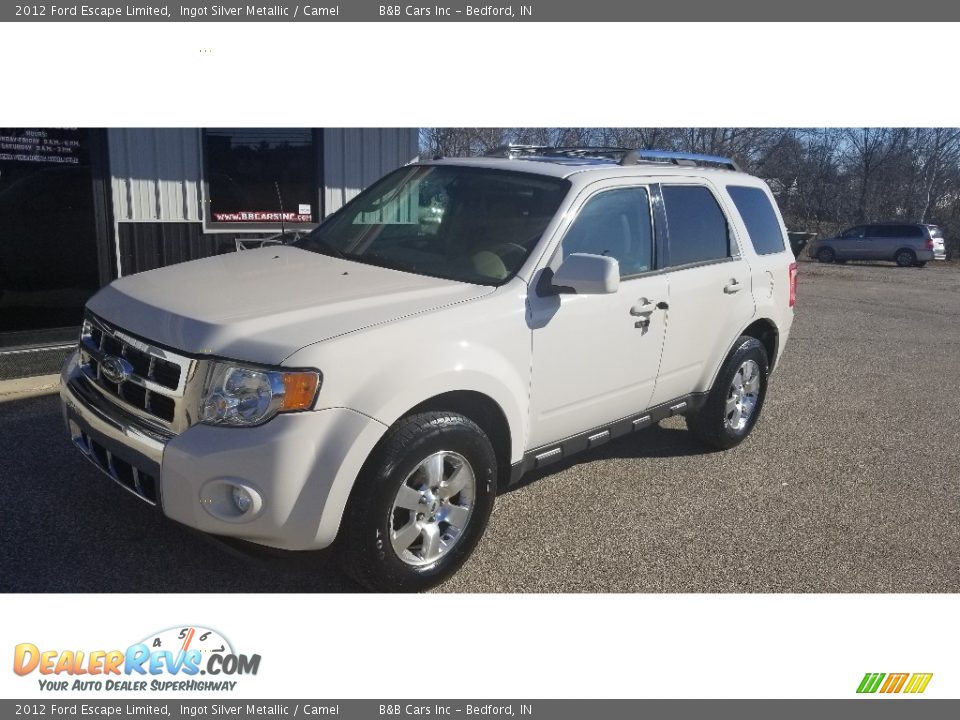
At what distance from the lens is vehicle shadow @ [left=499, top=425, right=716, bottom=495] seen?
5156 mm

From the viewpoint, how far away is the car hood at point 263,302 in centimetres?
303

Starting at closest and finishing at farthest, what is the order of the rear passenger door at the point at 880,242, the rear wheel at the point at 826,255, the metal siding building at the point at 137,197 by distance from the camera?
1. the metal siding building at the point at 137,197
2. the rear passenger door at the point at 880,242
3. the rear wheel at the point at 826,255

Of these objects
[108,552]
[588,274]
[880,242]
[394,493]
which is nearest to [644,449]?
[588,274]

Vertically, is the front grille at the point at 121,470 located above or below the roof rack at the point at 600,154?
below

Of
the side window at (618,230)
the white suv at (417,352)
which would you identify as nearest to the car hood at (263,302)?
the white suv at (417,352)

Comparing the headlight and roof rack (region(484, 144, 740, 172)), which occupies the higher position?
roof rack (region(484, 144, 740, 172))

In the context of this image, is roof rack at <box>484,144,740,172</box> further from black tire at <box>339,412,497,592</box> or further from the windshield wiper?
black tire at <box>339,412,497,592</box>

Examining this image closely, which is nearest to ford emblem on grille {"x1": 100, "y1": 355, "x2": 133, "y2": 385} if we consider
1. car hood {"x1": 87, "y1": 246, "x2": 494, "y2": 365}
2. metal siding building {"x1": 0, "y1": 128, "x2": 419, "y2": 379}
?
car hood {"x1": 87, "y1": 246, "x2": 494, "y2": 365}

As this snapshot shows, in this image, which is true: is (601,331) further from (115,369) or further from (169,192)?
(169,192)

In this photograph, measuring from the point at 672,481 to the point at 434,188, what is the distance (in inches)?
90.5

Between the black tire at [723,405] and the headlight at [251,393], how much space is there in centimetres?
319

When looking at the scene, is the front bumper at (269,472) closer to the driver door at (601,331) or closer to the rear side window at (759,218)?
the driver door at (601,331)

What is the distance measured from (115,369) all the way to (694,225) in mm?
3380

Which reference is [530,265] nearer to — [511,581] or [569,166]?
[569,166]
